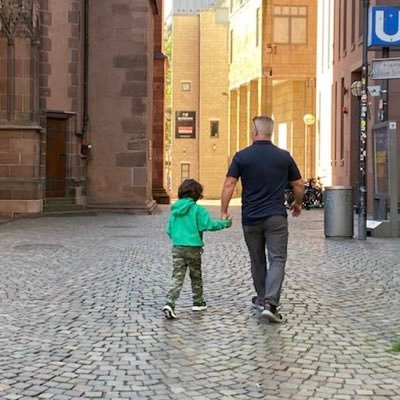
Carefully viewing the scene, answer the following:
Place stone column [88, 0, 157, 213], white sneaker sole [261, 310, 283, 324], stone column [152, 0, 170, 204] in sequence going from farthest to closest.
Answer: stone column [152, 0, 170, 204], stone column [88, 0, 157, 213], white sneaker sole [261, 310, 283, 324]

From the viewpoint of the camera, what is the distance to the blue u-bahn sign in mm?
14117

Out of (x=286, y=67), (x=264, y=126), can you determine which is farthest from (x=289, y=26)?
(x=264, y=126)

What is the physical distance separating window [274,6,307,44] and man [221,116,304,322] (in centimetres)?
3759

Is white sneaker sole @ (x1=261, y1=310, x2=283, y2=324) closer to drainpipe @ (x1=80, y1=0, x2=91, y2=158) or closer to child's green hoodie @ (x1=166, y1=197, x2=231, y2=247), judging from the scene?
child's green hoodie @ (x1=166, y1=197, x2=231, y2=247)

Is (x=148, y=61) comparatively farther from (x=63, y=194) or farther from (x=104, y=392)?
(x=104, y=392)

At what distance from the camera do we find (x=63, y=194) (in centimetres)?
2231

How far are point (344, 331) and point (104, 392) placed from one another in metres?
2.52

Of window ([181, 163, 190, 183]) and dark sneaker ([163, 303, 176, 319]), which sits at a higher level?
→ window ([181, 163, 190, 183])

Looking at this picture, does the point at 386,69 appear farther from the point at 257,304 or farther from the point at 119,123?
the point at 119,123

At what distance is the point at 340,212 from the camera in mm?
14617

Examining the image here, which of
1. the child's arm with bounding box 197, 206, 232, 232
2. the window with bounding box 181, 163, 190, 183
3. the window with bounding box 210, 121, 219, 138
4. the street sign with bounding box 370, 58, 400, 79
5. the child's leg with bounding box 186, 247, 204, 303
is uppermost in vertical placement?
the window with bounding box 210, 121, 219, 138

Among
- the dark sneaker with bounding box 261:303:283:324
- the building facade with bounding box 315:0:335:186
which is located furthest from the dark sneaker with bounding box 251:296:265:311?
the building facade with bounding box 315:0:335:186

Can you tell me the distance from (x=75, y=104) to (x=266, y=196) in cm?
1697

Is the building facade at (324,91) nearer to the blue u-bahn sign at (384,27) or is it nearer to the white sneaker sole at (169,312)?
the blue u-bahn sign at (384,27)
